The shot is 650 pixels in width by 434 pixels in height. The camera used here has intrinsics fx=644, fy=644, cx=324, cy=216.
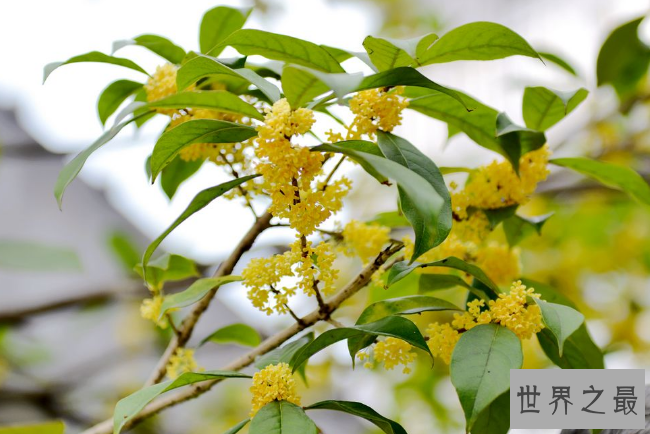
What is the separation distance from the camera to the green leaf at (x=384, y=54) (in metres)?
0.43

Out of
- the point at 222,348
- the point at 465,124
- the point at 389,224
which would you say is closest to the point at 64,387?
the point at 222,348

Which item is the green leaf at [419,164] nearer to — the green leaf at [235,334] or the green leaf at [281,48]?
the green leaf at [281,48]

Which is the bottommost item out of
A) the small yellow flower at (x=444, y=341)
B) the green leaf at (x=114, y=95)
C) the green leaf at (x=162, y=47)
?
the small yellow flower at (x=444, y=341)

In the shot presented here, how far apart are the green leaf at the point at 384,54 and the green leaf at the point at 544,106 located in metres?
0.14

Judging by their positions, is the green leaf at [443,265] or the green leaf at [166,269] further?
the green leaf at [166,269]

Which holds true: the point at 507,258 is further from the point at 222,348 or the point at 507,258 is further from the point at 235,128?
the point at 222,348

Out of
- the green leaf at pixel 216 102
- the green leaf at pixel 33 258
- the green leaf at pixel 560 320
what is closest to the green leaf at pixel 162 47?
the green leaf at pixel 216 102

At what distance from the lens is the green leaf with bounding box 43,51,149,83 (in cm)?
46

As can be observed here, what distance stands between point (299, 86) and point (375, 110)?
60 mm

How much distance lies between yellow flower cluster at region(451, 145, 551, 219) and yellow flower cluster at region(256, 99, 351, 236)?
136 mm

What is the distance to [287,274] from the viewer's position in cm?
44

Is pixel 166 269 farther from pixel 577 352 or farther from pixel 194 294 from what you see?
pixel 577 352

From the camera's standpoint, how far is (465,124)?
0.52 m

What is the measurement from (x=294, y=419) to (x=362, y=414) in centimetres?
6
